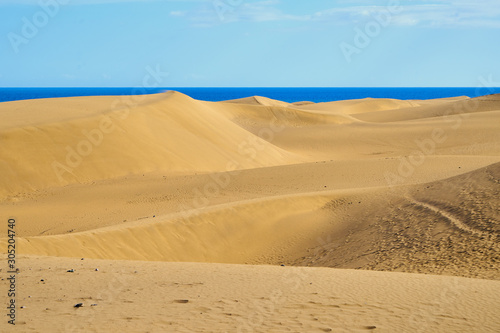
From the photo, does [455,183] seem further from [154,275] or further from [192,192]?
[154,275]

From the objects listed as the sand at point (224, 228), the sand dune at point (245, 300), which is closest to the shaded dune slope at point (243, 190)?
the sand at point (224, 228)

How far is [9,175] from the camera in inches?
771

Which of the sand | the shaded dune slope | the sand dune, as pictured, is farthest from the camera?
the shaded dune slope

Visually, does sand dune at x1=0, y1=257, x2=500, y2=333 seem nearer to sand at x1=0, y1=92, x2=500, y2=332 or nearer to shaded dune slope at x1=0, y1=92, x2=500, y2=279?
sand at x1=0, y1=92, x2=500, y2=332

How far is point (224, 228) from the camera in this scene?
14453 mm

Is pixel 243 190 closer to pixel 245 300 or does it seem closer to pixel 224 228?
pixel 224 228

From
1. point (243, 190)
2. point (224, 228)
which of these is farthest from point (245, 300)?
point (243, 190)

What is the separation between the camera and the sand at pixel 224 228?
6.96m

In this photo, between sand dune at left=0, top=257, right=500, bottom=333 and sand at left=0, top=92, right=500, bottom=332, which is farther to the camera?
sand at left=0, top=92, right=500, bottom=332

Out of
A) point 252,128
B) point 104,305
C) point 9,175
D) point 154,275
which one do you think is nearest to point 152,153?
point 9,175

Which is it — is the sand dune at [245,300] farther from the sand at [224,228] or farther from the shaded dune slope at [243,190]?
the shaded dune slope at [243,190]

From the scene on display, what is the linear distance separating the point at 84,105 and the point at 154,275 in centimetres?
2216

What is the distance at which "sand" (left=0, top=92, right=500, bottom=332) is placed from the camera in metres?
6.96

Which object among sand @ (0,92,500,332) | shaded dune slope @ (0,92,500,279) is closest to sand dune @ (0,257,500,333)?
sand @ (0,92,500,332)
